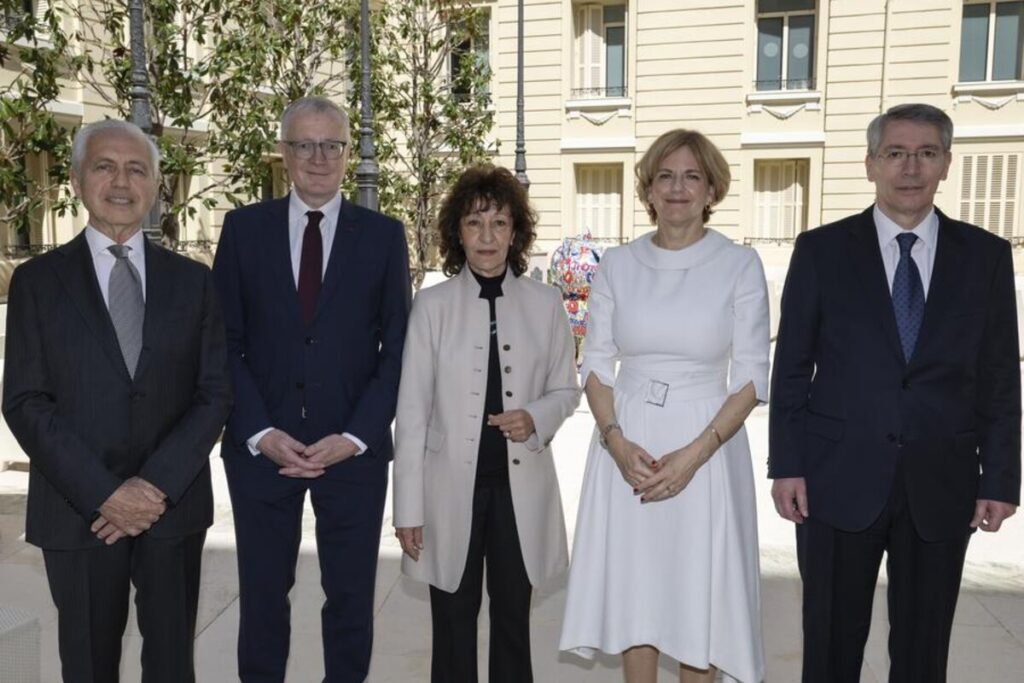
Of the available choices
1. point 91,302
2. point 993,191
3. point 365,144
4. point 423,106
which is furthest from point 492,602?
point 993,191

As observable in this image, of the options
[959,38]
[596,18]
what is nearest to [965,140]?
[959,38]

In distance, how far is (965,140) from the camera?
19.1 meters

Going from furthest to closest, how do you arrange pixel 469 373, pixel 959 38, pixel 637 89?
1. pixel 637 89
2. pixel 959 38
3. pixel 469 373

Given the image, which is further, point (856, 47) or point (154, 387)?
point (856, 47)

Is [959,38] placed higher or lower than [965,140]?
higher

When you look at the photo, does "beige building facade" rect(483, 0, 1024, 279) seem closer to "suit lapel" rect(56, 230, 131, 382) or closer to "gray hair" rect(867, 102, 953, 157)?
"gray hair" rect(867, 102, 953, 157)

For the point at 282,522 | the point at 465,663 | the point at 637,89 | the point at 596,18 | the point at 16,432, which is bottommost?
the point at 465,663

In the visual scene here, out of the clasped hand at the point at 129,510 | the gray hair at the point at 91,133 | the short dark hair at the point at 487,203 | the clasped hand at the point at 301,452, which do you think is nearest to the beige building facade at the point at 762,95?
the short dark hair at the point at 487,203

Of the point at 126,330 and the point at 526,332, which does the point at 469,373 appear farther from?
the point at 126,330

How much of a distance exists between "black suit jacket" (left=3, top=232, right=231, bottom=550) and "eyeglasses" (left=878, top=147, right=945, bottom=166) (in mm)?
2284

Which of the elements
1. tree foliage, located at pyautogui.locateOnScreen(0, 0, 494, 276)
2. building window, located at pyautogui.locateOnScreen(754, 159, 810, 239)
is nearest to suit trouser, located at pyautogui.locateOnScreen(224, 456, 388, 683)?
tree foliage, located at pyautogui.locateOnScreen(0, 0, 494, 276)

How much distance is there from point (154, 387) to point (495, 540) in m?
1.24

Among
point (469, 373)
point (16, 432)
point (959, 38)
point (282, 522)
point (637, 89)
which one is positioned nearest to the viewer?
point (16, 432)

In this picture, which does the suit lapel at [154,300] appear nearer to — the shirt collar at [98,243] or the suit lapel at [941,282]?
the shirt collar at [98,243]
